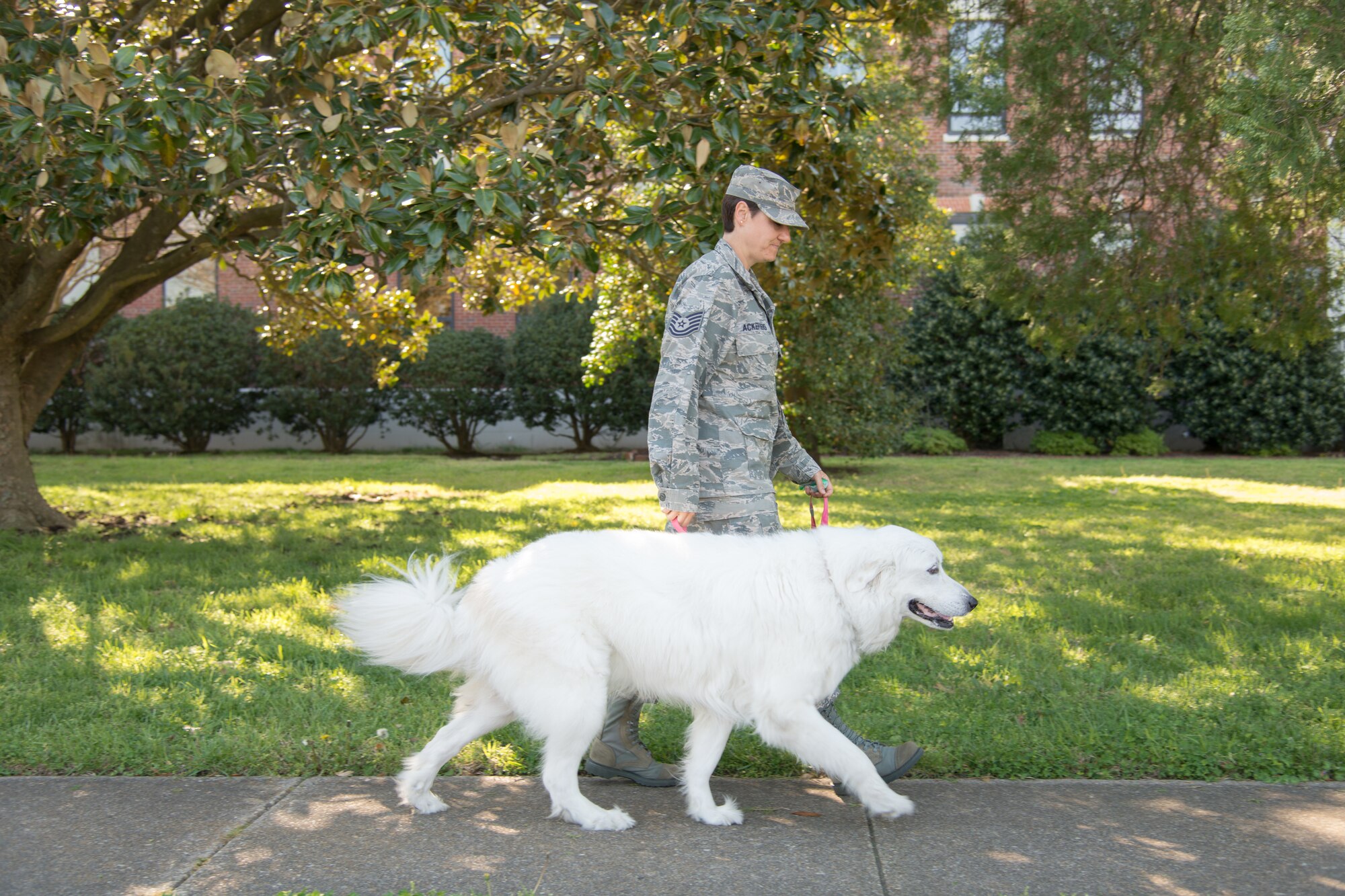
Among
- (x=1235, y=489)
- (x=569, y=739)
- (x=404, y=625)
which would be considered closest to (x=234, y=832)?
(x=404, y=625)

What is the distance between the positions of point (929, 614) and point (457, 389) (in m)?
15.8

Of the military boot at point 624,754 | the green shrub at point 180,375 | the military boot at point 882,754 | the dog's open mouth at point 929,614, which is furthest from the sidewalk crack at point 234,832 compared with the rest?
the green shrub at point 180,375

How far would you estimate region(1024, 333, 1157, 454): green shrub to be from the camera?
1759 cm

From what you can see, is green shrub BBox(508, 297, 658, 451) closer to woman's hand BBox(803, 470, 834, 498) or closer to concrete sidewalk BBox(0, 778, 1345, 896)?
woman's hand BBox(803, 470, 834, 498)

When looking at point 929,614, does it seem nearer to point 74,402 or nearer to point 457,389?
point 457,389

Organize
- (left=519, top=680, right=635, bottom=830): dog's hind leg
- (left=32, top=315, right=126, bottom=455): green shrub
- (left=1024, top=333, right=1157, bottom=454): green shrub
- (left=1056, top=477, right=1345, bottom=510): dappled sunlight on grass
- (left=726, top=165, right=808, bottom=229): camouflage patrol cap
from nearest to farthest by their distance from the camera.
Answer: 1. (left=519, top=680, right=635, bottom=830): dog's hind leg
2. (left=726, top=165, right=808, bottom=229): camouflage patrol cap
3. (left=1056, top=477, right=1345, bottom=510): dappled sunlight on grass
4. (left=1024, top=333, right=1157, bottom=454): green shrub
5. (left=32, top=315, right=126, bottom=455): green shrub

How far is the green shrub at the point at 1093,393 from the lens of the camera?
17594mm

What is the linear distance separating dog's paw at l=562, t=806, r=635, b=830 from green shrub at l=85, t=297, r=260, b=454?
648 inches

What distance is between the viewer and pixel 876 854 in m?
3.35

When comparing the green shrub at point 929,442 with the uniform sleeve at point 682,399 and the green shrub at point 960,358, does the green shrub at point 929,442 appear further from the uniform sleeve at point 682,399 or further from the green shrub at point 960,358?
the uniform sleeve at point 682,399

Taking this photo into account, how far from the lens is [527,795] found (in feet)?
12.7

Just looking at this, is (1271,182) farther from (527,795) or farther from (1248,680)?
(527,795)

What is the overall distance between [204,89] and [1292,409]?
1823 centimetres

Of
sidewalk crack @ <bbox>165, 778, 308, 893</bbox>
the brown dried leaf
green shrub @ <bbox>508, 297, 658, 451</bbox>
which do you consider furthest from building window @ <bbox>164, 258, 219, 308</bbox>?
sidewalk crack @ <bbox>165, 778, 308, 893</bbox>
